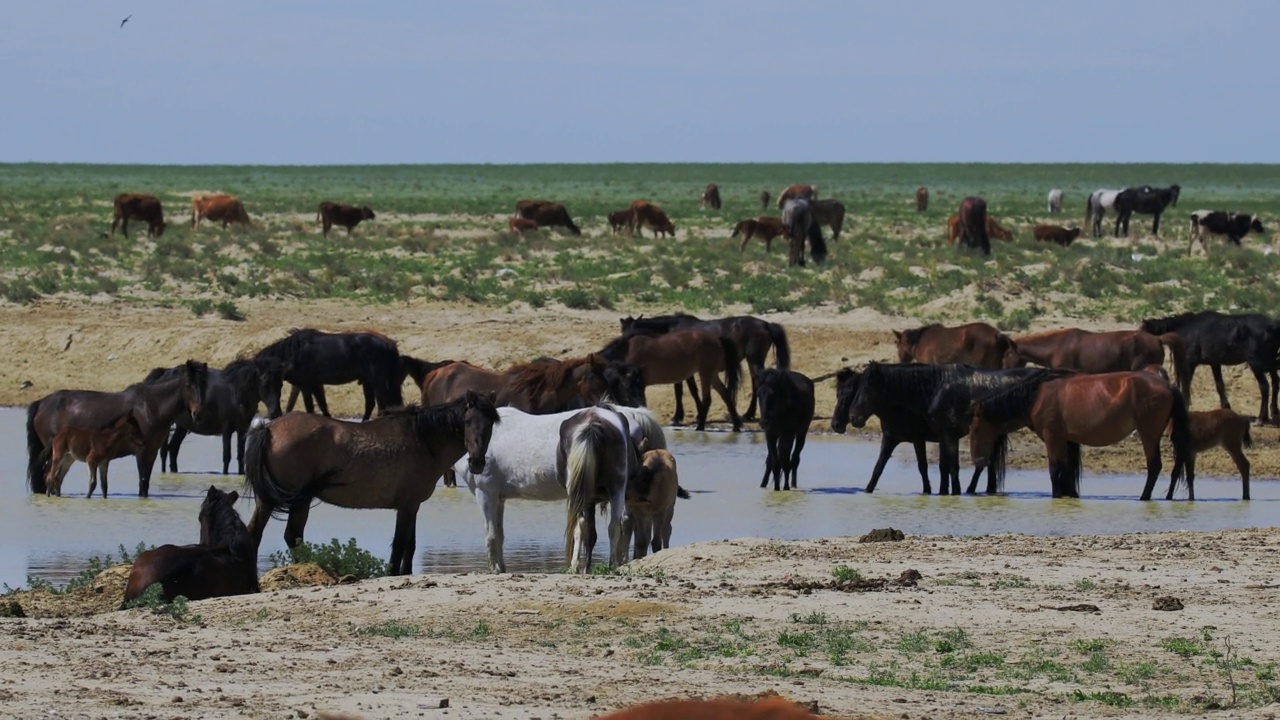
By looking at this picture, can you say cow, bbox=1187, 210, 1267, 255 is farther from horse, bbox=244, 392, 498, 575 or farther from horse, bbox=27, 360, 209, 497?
horse, bbox=244, 392, 498, 575

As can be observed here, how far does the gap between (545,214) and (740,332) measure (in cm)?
2510

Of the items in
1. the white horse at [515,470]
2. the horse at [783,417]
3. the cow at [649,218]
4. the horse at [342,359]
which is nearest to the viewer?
the white horse at [515,470]

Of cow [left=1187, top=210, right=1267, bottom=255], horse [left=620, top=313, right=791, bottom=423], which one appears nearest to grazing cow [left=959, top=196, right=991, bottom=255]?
cow [left=1187, top=210, right=1267, bottom=255]

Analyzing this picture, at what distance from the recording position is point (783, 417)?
663 inches

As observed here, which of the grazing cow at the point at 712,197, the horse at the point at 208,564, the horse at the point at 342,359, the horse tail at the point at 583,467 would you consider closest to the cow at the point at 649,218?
the grazing cow at the point at 712,197

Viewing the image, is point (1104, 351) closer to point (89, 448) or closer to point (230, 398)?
point (230, 398)

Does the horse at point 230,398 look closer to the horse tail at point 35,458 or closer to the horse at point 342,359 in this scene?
the horse tail at point 35,458

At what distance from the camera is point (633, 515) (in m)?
12.5

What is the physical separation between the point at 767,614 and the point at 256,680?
2.87m

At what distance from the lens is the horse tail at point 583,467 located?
11445 millimetres

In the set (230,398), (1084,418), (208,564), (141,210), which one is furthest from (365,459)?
(141,210)

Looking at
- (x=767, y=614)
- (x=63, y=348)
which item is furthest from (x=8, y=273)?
(x=767, y=614)

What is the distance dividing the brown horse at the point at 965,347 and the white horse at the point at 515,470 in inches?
374

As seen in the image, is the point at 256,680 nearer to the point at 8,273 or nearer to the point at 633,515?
the point at 633,515
